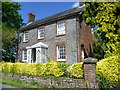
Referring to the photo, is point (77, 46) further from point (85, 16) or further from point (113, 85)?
point (113, 85)

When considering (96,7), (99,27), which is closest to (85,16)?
(96,7)

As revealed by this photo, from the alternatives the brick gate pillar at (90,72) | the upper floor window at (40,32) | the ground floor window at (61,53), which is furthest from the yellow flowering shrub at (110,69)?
the upper floor window at (40,32)

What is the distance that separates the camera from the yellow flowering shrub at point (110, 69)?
7.04 m

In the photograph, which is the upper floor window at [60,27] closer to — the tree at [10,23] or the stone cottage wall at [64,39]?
the stone cottage wall at [64,39]

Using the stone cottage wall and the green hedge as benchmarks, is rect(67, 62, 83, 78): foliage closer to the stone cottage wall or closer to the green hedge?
the green hedge

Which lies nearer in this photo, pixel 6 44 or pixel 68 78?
pixel 68 78

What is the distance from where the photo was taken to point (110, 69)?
7129 mm

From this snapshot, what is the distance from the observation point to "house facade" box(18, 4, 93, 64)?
15375 millimetres

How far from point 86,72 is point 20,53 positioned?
687 inches

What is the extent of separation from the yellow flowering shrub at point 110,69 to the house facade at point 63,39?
24.9 feet

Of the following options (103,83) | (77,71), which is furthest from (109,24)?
(103,83)

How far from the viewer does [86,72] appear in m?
7.40

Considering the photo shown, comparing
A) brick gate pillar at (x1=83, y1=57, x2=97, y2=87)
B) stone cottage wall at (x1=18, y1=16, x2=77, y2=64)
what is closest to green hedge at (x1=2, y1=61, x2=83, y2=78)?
brick gate pillar at (x1=83, y1=57, x2=97, y2=87)

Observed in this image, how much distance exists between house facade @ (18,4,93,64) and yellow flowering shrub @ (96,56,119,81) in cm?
759
